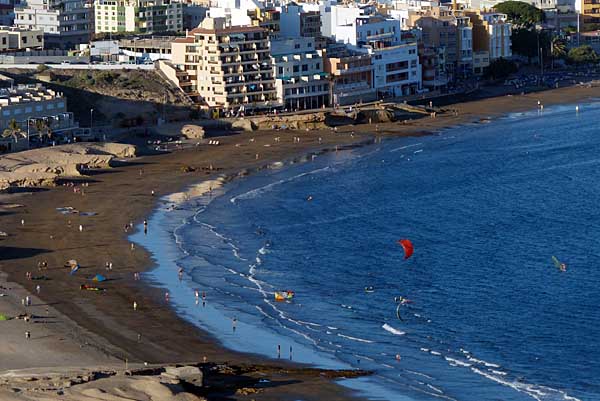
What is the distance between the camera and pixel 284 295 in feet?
212

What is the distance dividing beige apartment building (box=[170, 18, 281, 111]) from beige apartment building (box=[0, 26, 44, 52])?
62.0ft

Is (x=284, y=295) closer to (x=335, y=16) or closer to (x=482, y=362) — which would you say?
(x=482, y=362)

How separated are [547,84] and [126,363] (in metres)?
98.5

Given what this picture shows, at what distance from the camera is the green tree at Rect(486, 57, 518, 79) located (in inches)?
5802

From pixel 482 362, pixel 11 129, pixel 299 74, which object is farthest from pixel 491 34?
pixel 482 362

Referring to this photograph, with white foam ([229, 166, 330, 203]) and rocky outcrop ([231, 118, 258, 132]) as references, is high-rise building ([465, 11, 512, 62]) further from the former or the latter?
white foam ([229, 166, 330, 203])

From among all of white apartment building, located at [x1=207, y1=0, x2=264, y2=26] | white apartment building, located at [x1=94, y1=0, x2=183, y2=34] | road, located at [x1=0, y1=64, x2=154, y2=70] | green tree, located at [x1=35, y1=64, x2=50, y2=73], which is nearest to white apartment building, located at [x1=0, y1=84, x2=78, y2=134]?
green tree, located at [x1=35, y1=64, x2=50, y2=73]

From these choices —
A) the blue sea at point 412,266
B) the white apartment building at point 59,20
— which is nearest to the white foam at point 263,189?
the blue sea at point 412,266

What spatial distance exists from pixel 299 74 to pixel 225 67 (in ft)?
24.1

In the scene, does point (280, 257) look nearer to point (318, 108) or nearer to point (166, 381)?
point (166, 381)

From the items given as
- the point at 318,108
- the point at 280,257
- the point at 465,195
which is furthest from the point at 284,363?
the point at 318,108

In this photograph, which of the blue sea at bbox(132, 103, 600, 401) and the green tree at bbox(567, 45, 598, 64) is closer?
the blue sea at bbox(132, 103, 600, 401)

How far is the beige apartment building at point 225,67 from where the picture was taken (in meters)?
121

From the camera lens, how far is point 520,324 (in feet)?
196
